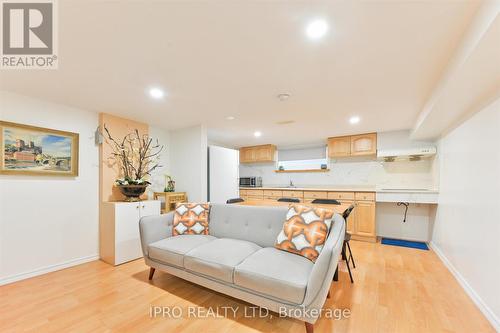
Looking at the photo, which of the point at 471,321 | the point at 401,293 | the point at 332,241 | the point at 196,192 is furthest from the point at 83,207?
the point at 471,321

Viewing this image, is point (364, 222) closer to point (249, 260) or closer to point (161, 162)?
point (249, 260)

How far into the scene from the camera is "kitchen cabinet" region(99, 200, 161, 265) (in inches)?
108

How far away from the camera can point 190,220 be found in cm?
258

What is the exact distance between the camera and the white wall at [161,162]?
12.4 feet

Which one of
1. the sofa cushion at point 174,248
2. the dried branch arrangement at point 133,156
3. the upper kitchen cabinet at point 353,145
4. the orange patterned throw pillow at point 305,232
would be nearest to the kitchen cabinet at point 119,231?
the dried branch arrangement at point 133,156

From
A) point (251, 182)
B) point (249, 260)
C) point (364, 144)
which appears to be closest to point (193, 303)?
point (249, 260)

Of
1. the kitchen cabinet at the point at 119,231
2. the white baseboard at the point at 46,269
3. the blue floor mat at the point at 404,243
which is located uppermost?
the kitchen cabinet at the point at 119,231

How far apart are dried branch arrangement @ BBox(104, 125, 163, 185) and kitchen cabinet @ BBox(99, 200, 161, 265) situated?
37cm

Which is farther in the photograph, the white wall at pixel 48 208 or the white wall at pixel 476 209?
the white wall at pixel 48 208

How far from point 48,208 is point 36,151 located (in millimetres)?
726

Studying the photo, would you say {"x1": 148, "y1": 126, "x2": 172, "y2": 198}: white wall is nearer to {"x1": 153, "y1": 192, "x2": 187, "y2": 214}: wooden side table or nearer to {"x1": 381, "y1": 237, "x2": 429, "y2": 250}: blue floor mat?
{"x1": 153, "y1": 192, "x2": 187, "y2": 214}: wooden side table

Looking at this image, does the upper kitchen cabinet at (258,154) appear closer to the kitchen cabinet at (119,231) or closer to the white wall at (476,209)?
the kitchen cabinet at (119,231)

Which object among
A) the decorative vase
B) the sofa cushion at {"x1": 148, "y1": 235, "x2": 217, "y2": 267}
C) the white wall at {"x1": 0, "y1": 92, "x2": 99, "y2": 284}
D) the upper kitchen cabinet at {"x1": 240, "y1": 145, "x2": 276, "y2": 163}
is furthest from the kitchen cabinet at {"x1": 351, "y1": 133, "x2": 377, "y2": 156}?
the white wall at {"x1": 0, "y1": 92, "x2": 99, "y2": 284}

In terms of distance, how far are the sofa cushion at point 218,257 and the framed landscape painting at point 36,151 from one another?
219cm
